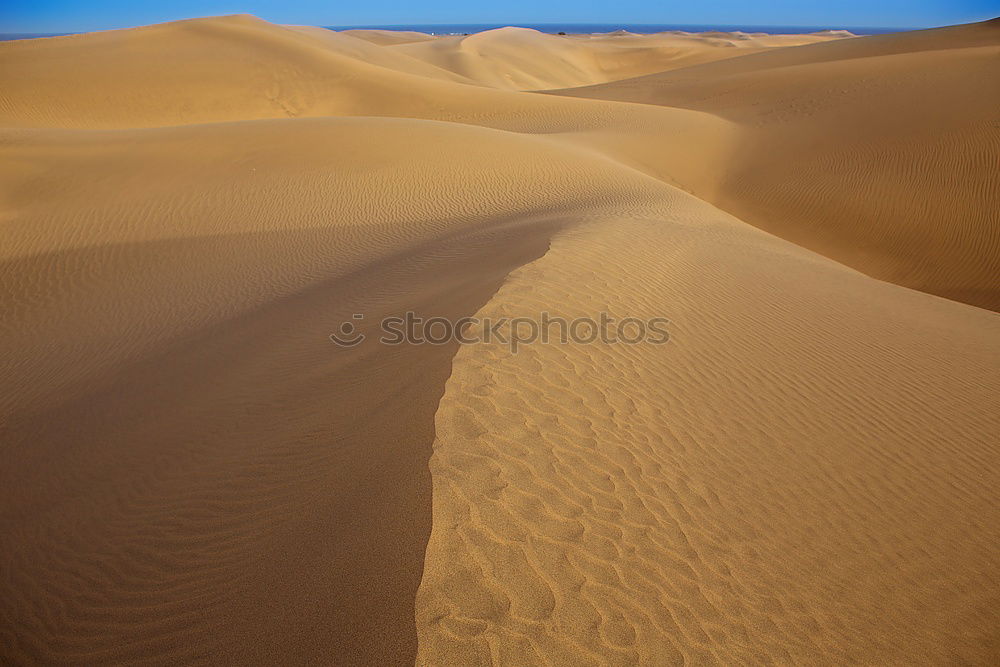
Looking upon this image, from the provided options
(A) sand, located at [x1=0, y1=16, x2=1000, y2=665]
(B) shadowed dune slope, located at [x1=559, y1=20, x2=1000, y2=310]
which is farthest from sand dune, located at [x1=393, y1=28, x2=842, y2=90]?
(A) sand, located at [x1=0, y1=16, x2=1000, y2=665]

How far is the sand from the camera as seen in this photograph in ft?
9.73

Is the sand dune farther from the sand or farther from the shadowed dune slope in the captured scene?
the sand

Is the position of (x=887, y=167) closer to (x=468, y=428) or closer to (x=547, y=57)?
(x=468, y=428)

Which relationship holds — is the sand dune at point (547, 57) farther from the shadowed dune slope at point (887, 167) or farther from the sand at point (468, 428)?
the sand at point (468, 428)

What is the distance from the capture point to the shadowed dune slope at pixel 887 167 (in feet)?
45.6

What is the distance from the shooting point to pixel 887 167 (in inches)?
643

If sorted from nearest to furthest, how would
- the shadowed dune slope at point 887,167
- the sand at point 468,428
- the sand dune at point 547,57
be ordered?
the sand at point 468,428 → the shadowed dune slope at point 887,167 → the sand dune at point 547,57

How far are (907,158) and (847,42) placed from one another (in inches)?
1015

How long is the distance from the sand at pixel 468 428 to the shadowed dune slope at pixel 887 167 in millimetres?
263

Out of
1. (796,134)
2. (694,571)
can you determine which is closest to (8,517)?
(694,571)

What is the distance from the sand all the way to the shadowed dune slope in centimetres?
26

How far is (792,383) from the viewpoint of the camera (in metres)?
5.36

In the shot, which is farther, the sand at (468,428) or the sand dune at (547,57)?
the sand dune at (547,57)

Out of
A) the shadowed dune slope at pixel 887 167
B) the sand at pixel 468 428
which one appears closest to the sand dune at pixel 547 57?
the shadowed dune slope at pixel 887 167
